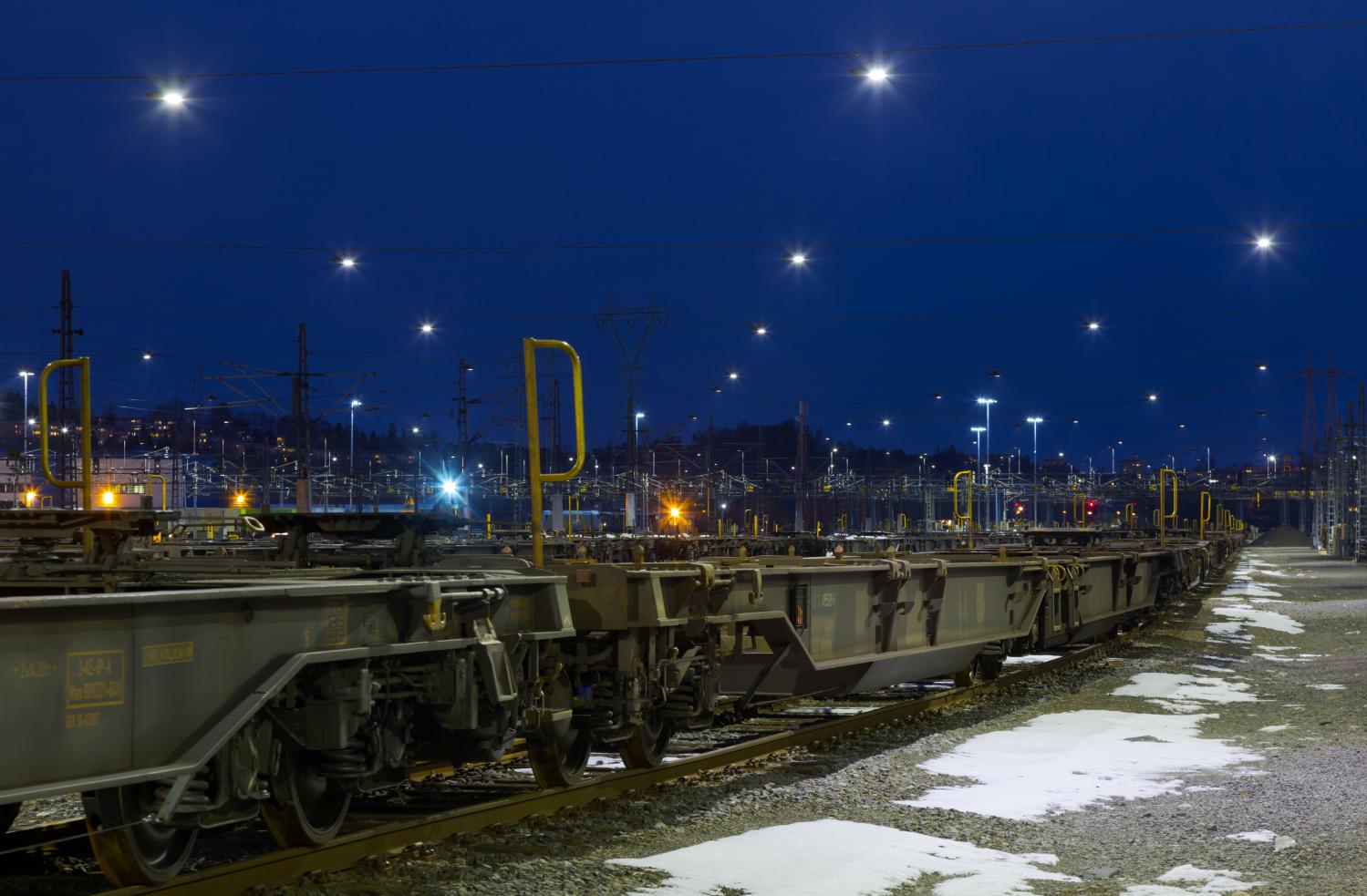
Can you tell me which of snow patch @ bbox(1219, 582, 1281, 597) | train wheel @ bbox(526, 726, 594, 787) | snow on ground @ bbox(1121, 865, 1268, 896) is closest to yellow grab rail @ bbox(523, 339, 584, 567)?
train wheel @ bbox(526, 726, 594, 787)

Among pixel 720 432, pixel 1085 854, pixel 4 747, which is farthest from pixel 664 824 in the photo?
pixel 720 432

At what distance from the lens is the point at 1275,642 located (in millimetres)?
29766

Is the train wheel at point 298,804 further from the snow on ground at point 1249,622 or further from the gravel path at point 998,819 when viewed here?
the snow on ground at point 1249,622

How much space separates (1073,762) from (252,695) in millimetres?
8745

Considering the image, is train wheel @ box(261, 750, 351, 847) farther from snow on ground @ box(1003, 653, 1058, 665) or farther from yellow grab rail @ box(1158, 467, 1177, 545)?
yellow grab rail @ box(1158, 467, 1177, 545)

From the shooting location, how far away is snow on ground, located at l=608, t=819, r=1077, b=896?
8.53 meters

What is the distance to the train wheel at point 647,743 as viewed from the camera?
11.9 meters

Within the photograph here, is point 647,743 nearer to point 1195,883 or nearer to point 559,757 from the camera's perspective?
point 559,757

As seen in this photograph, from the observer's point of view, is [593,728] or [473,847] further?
[593,728]

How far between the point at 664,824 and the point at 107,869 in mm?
4067

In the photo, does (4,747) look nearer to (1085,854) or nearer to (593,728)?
(593,728)

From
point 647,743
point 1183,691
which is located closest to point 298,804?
point 647,743

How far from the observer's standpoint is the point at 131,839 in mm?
7215

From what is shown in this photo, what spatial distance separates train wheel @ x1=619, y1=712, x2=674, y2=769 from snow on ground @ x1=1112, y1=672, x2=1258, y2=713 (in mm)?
8296
